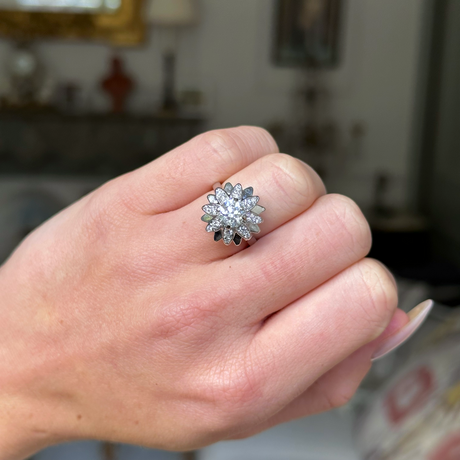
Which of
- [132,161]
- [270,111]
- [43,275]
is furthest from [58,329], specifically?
[270,111]

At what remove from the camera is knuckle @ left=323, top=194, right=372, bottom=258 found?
557 mm

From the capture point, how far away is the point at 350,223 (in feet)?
1.83

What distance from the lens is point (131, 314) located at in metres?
0.61

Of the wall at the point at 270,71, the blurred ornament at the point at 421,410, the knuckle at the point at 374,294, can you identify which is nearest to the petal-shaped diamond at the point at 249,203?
the knuckle at the point at 374,294

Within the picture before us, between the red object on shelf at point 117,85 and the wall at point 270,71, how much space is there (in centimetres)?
16

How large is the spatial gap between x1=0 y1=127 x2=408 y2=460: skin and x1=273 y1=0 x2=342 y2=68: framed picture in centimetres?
390

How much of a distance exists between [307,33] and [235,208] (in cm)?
403

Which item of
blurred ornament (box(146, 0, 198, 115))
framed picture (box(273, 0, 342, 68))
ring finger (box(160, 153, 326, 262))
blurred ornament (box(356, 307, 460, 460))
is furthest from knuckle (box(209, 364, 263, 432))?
framed picture (box(273, 0, 342, 68))

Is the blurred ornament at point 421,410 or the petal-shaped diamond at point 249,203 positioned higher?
the petal-shaped diamond at point 249,203

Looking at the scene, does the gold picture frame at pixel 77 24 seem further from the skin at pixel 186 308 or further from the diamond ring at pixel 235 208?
the diamond ring at pixel 235 208

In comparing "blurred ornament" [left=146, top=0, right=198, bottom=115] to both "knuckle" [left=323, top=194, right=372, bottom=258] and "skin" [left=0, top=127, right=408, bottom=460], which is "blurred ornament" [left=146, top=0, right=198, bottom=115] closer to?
"skin" [left=0, top=127, right=408, bottom=460]

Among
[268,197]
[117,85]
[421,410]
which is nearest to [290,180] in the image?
[268,197]

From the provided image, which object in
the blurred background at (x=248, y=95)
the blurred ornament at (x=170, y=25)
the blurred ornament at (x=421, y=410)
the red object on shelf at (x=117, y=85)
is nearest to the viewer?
the blurred ornament at (x=421, y=410)

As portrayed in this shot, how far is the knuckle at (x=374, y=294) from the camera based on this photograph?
559mm
